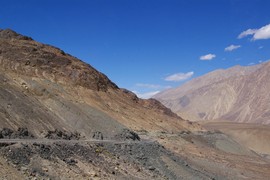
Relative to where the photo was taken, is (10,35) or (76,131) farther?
(10,35)

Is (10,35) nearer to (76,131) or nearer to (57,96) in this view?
(57,96)

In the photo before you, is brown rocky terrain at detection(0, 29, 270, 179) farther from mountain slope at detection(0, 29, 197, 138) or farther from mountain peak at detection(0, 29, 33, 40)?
mountain peak at detection(0, 29, 33, 40)

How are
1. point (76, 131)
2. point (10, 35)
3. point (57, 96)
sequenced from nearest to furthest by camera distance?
point (76, 131)
point (57, 96)
point (10, 35)

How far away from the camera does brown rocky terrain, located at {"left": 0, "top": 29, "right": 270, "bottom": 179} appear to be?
77.3 ft

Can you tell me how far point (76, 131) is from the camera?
34438mm

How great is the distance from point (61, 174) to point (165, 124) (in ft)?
135

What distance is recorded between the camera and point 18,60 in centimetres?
5128

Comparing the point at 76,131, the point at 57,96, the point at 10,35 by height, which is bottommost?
the point at 76,131

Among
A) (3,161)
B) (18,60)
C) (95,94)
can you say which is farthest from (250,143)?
(3,161)

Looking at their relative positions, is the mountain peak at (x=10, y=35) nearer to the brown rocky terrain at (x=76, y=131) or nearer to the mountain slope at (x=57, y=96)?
the mountain slope at (x=57, y=96)

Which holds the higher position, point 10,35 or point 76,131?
point 10,35

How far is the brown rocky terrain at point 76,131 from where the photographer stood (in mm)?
23562

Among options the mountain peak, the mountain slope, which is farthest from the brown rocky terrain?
the mountain peak

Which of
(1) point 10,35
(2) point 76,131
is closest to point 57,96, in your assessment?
(2) point 76,131
